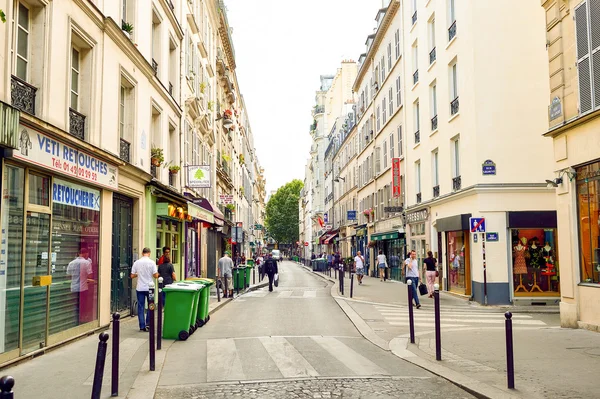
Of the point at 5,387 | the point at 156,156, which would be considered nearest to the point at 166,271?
the point at 156,156

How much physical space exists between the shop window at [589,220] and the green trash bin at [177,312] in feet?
25.7

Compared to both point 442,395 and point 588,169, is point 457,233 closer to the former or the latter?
point 588,169

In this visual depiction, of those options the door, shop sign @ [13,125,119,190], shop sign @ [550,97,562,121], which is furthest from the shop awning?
shop sign @ [13,125,119,190]

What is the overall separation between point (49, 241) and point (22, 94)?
2376 mm

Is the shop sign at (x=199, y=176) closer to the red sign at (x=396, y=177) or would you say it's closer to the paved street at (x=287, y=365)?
the paved street at (x=287, y=365)

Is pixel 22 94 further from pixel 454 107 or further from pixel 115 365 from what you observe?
pixel 454 107

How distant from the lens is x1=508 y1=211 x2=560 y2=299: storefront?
1788 cm

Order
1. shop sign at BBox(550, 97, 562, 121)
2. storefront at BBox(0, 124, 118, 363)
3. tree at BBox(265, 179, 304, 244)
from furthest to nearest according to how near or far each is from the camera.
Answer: tree at BBox(265, 179, 304, 244) < shop sign at BBox(550, 97, 562, 121) < storefront at BBox(0, 124, 118, 363)

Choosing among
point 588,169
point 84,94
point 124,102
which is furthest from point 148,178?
point 588,169

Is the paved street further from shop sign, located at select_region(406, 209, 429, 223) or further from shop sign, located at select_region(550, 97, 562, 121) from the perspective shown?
shop sign, located at select_region(406, 209, 429, 223)

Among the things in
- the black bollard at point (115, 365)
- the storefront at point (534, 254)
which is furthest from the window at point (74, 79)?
the storefront at point (534, 254)

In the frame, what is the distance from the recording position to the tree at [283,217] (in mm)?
108375

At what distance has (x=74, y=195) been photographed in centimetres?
1035

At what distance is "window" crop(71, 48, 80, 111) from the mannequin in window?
540 inches
